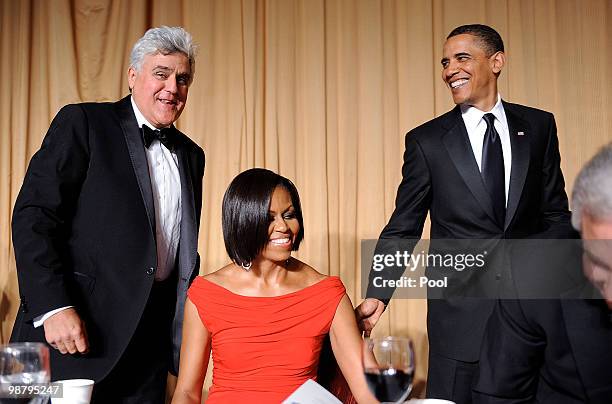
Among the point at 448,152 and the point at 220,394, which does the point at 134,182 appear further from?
the point at 448,152

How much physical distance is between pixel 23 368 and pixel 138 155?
3.05ft

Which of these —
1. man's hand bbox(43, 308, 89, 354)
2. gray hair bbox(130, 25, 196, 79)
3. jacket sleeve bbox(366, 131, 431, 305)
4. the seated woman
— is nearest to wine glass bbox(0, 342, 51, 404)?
man's hand bbox(43, 308, 89, 354)

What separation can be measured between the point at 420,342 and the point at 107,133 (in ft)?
6.50

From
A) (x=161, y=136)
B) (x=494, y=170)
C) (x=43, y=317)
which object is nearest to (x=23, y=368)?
(x=43, y=317)

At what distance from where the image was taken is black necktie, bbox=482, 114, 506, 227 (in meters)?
2.14

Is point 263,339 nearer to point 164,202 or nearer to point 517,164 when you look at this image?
point 164,202

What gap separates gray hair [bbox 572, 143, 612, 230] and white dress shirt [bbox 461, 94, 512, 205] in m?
1.05

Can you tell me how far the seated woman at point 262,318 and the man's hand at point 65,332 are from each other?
0.80 feet

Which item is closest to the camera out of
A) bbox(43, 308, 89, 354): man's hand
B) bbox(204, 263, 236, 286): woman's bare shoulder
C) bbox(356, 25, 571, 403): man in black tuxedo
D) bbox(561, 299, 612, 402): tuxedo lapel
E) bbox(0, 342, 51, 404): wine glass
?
bbox(0, 342, 51, 404): wine glass

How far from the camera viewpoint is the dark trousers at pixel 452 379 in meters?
2.07

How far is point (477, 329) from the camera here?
2.12 m

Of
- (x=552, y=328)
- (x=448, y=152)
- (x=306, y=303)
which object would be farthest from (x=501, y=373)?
(x=448, y=152)

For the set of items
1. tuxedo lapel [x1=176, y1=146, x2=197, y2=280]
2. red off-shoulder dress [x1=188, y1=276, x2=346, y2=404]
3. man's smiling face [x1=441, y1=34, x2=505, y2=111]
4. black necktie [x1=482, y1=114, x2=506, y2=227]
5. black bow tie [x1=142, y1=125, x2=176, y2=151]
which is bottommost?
red off-shoulder dress [x1=188, y1=276, x2=346, y2=404]

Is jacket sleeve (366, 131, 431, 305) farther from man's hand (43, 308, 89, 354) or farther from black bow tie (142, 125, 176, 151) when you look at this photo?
man's hand (43, 308, 89, 354)
